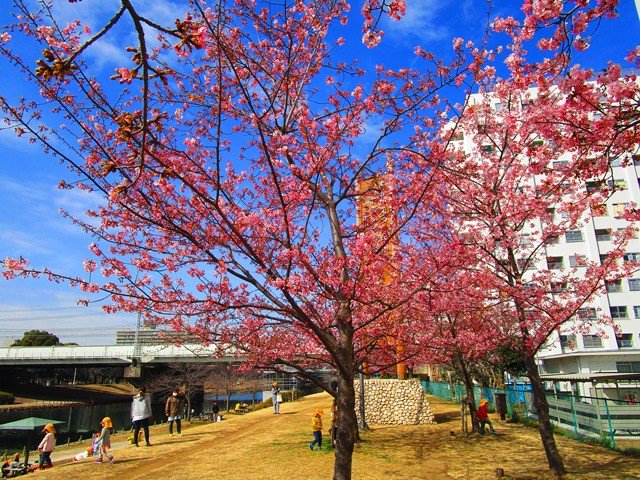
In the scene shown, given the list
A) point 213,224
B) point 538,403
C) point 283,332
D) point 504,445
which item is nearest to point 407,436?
point 504,445

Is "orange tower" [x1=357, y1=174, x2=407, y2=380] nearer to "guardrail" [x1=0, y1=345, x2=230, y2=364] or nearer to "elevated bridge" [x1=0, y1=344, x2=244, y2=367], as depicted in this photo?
"elevated bridge" [x1=0, y1=344, x2=244, y2=367]

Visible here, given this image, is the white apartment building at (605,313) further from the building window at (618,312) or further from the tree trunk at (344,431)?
the tree trunk at (344,431)

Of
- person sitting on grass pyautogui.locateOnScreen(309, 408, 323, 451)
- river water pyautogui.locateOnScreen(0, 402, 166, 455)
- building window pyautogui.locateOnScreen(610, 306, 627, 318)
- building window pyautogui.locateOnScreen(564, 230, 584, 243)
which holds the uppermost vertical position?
building window pyautogui.locateOnScreen(564, 230, 584, 243)

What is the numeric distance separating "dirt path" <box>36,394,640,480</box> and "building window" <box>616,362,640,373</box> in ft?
83.1

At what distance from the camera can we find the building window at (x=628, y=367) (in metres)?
35.8

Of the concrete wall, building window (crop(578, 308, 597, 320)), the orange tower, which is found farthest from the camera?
the concrete wall

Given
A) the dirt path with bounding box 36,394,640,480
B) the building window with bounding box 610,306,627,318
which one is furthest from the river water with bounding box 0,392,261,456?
the building window with bounding box 610,306,627,318

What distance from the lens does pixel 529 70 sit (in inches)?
201

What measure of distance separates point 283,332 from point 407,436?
10.4m

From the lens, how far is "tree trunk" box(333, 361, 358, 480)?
6.42 m

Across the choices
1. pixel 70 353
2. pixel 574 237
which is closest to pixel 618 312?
pixel 574 237

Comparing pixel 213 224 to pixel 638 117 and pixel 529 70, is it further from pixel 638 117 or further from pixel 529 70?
pixel 638 117

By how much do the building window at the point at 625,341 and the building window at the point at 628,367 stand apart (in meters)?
1.58

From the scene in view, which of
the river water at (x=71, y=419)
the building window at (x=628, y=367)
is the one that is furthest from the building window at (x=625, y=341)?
the river water at (x=71, y=419)
